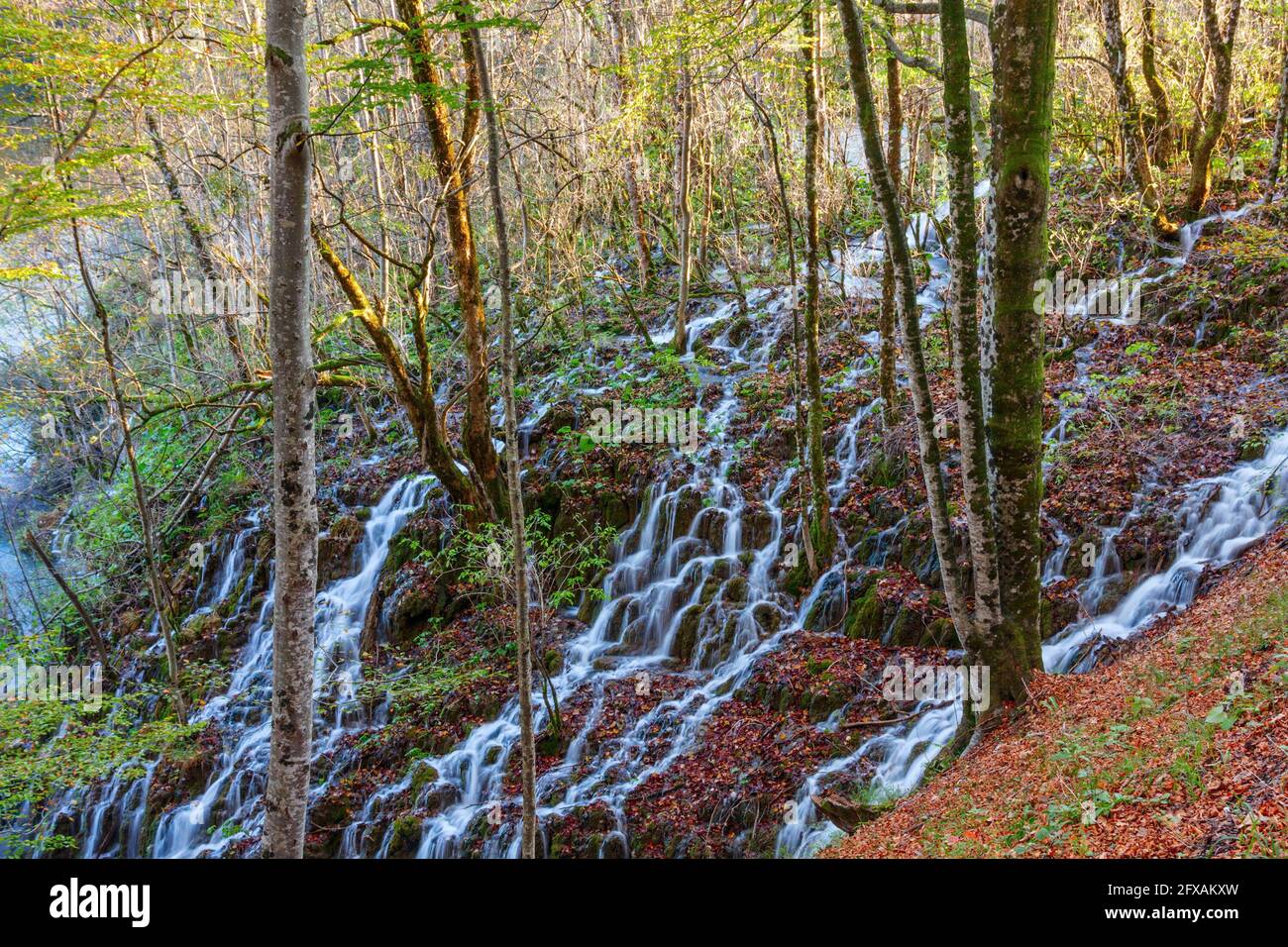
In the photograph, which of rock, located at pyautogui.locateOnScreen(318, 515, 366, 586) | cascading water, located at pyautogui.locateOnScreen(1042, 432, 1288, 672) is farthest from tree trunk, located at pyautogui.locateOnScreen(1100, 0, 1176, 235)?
→ rock, located at pyautogui.locateOnScreen(318, 515, 366, 586)

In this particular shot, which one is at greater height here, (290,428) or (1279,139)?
(1279,139)

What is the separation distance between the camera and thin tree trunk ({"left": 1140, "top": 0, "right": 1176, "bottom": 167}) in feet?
39.1

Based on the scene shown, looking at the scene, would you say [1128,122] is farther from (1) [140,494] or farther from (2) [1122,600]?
(1) [140,494]

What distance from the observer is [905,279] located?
6355 millimetres

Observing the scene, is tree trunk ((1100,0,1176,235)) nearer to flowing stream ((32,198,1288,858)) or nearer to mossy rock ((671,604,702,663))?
Result: flowing stream ((32,198,1288,858))

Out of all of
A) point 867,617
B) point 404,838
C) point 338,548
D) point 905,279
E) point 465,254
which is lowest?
point 404,838

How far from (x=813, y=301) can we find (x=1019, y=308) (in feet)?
14.5

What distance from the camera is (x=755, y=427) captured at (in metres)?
13.0

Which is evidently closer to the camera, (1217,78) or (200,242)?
(1217,78)

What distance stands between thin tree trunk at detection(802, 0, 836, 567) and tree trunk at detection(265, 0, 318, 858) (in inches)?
249

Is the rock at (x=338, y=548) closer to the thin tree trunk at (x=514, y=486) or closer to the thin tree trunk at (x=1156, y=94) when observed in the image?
the thin tree trunk at (x=514, y=486)

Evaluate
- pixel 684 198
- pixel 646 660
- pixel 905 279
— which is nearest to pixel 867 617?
pixel 646 660
